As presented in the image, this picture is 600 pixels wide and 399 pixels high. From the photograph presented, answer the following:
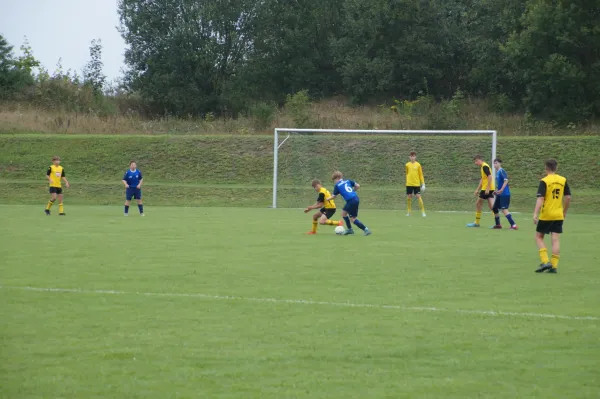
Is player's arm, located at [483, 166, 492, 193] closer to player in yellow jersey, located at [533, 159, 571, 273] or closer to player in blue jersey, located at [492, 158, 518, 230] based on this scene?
player in blue jersey, located at [492, 158, 518, 230]

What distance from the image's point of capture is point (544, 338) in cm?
795

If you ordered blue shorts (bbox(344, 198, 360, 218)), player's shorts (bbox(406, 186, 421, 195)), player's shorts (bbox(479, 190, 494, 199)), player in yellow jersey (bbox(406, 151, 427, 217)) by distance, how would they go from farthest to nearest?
player's shorts (bbox(406, 186, 421, 195)) → player in yellow jersey (bbox(406, 151, 427, 217)) → player's shorts (bbox(479, 190, 494, 199)) → blue shorts (bbox(344, 198, 360, 218))

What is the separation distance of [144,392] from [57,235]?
13.1 meters

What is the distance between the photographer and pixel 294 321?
8.70m

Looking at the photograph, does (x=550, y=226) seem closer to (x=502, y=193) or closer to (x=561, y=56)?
(x=502, y=193)

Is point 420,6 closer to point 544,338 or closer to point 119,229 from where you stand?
point 119,229

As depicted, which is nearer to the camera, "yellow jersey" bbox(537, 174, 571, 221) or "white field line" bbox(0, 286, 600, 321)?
"white field line" bbox(0, 286, 600, 321)

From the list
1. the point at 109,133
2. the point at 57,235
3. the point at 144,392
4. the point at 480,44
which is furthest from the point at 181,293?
the point at 480,44

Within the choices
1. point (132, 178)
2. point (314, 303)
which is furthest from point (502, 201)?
point (314, 303)

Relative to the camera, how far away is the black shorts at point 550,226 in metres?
12.6

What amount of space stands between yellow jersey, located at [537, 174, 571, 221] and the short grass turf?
972 millimetres

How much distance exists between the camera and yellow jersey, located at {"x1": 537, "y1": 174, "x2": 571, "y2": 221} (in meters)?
12.5

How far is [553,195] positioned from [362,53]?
43278mm

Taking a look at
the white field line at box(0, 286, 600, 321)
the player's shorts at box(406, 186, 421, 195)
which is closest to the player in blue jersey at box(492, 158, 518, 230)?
the player's shorts at box(406, 186, 421, 195)
